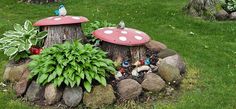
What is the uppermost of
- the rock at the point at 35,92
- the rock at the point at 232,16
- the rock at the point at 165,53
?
the rock at the point at 232,16

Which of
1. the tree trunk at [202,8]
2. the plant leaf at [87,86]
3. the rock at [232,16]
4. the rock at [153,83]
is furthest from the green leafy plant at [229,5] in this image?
the plant leaf at [87,86]

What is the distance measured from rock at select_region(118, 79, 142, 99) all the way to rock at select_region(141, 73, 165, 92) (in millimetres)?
179

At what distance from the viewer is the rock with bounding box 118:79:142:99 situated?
26.6 feet

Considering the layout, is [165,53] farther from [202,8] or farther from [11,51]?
[202,8]

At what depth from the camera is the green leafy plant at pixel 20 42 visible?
9.15 m

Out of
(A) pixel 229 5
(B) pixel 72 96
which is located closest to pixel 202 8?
(A) pixel 229 5

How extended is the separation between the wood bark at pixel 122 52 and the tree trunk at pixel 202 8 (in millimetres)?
6367

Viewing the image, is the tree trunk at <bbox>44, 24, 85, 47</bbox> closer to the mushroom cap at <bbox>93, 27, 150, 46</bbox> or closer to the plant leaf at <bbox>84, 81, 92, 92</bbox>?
the mushroom cap at <bbox>93, 27, 150, 46</bbox>

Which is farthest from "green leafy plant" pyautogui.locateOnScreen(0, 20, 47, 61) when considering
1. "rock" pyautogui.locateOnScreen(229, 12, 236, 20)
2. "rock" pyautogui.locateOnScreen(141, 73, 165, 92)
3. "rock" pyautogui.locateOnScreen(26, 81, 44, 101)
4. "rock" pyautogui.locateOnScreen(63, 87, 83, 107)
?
"rock" pyautogui.locateOnScreen(229, 12, 236, 20)

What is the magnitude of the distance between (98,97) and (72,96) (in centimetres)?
49

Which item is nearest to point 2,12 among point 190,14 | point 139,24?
point 139,24

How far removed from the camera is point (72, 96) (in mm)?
7930

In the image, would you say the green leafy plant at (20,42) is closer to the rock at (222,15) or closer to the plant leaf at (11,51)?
the plant leaf at (11,51)

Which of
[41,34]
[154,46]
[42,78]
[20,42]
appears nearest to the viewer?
[42,78]
